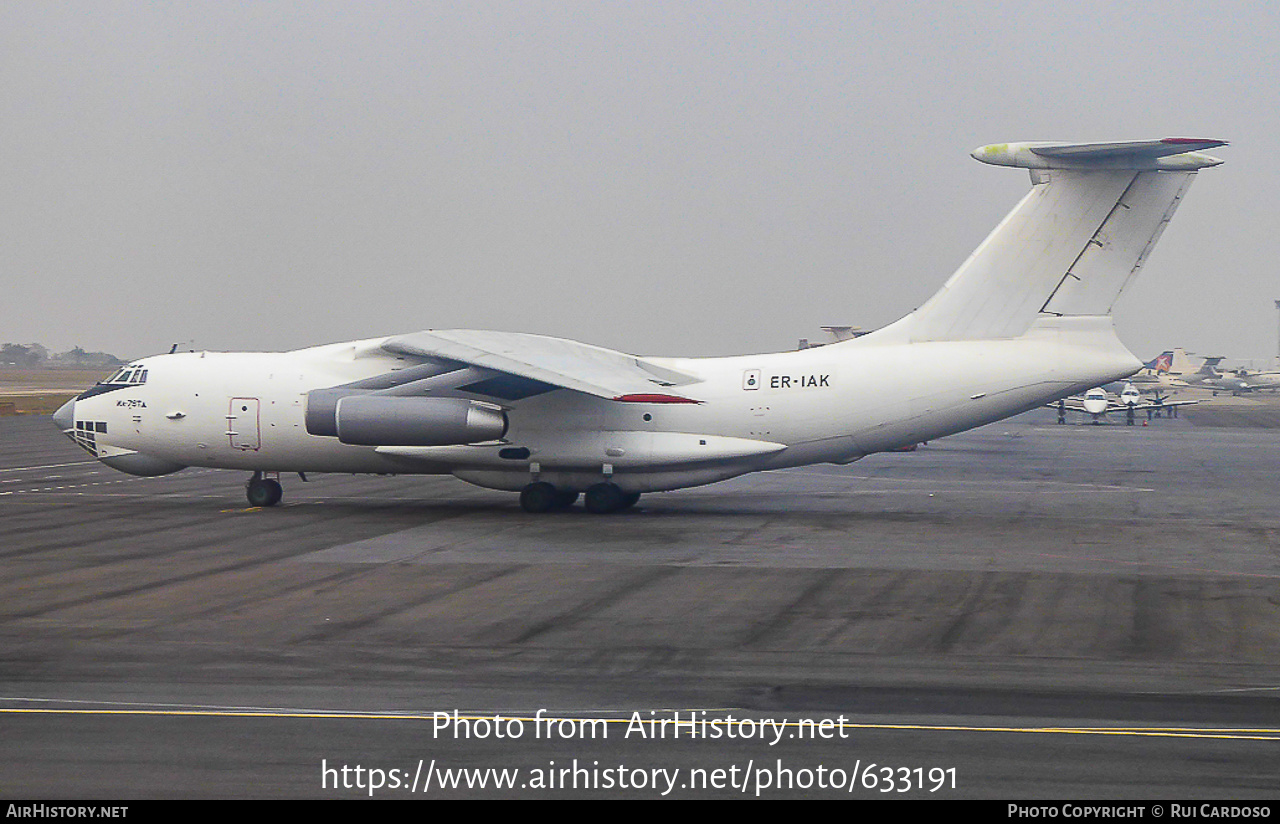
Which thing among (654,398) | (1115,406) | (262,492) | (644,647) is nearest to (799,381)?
(654,398)

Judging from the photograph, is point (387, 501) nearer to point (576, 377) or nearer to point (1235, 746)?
point (576, 377)

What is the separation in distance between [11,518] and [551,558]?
1072 cm

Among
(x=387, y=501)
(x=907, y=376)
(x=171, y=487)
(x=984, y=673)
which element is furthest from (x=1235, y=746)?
(x=171, y=487)

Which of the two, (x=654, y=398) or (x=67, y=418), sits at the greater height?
(x=654, y=398)

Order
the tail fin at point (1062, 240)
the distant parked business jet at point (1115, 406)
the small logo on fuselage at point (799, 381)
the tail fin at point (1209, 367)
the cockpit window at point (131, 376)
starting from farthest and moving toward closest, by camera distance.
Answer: the tail fin at point (1209, 367), the distant parked business jet at point (1115, 406), the cockpit window at point (131, 376), the small logo on fuselage at point (799, 381), the tail fin at point (1062, 240)

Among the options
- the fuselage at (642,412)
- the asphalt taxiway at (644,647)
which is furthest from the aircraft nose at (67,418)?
the asphalt taxiway at (644,647)

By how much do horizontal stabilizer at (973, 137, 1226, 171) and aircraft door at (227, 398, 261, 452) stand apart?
44.5 ft

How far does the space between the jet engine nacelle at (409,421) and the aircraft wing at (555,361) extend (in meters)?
0.92

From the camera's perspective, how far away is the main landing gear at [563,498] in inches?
878

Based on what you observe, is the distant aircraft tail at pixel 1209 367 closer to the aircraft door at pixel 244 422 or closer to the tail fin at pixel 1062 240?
the tail fin at pixel 1062 240

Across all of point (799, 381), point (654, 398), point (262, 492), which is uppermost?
point (799, 381)

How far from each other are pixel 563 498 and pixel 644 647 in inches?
456

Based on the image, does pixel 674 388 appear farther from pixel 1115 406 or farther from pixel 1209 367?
pixel 1209 367

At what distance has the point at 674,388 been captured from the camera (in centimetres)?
2227
